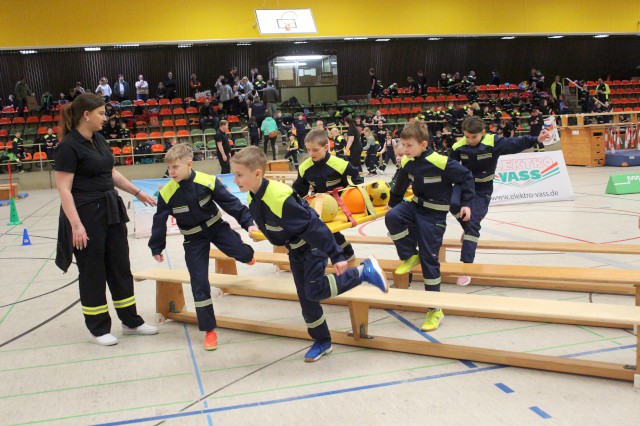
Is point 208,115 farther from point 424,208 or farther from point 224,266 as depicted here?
point 424,208

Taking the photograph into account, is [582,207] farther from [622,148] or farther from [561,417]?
[622,148]

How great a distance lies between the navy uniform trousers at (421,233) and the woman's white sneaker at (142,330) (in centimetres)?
211

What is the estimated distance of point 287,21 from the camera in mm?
21625

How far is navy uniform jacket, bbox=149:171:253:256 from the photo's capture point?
426cm

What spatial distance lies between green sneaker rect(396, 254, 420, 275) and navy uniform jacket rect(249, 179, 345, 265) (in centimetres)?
107

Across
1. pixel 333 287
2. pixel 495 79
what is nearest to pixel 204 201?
pixel 333 287

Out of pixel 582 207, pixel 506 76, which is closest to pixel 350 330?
pixel 582 207

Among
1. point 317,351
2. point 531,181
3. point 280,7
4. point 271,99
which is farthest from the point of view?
point 280,7

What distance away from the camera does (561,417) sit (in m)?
2.94

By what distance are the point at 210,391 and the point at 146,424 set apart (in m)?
0.48

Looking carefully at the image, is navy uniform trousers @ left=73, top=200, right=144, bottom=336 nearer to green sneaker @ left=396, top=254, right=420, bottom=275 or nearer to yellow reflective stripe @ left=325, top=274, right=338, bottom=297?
yellow reflective stripe @ left=325, top=274, right=338, bottom=297

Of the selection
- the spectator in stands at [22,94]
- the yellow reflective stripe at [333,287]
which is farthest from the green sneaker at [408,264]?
the spectator in stands at [22,94]

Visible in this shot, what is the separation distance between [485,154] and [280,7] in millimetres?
19349

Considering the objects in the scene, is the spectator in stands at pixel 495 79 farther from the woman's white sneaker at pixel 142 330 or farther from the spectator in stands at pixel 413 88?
the woman's white sneaker at pixel 142 330
